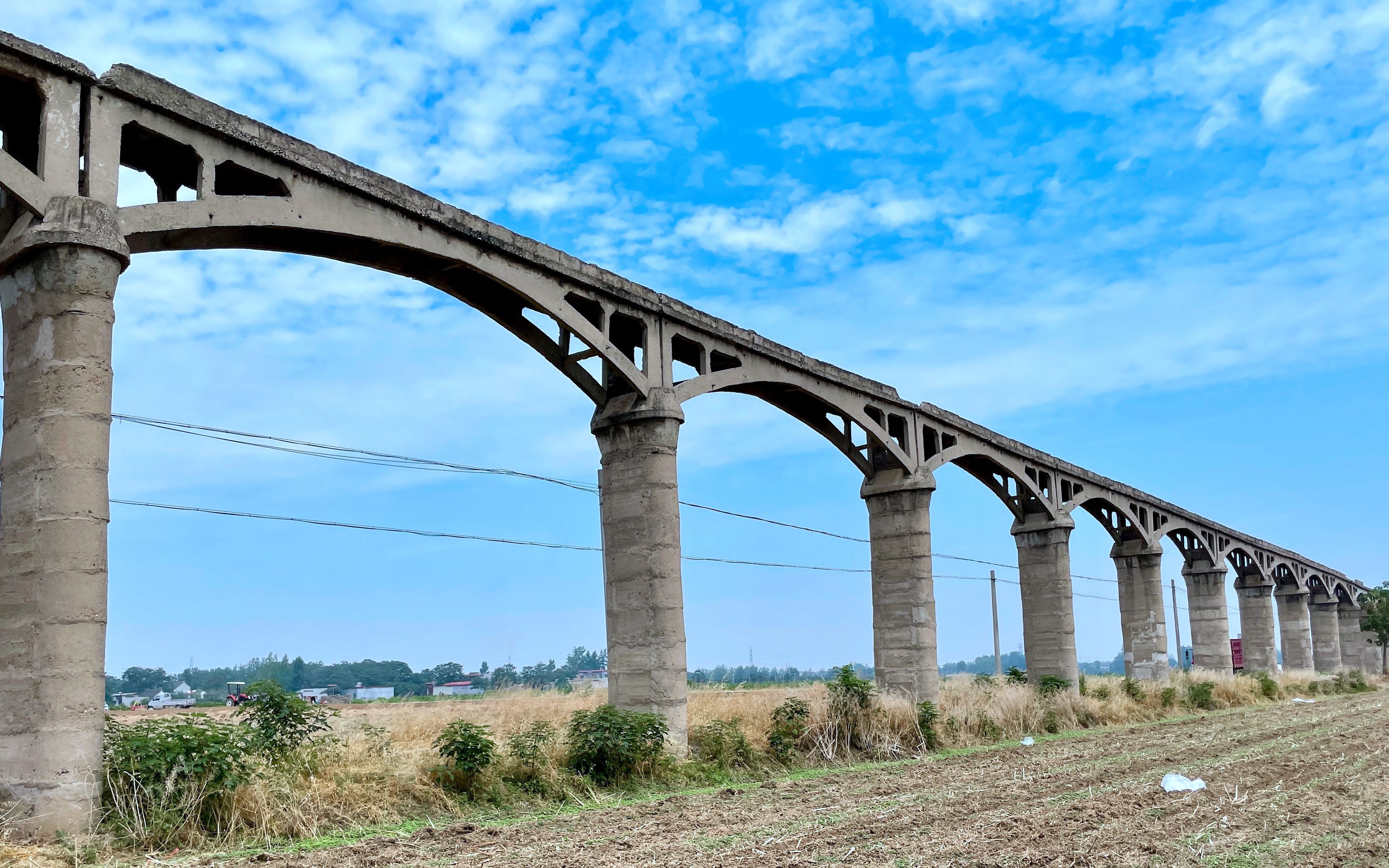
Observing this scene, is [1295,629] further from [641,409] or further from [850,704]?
[641,409]

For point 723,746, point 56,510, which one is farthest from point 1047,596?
point 56,510

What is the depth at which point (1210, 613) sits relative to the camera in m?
40.2

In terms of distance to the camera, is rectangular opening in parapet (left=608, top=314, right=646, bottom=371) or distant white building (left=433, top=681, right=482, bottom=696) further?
distant white building (left=433, top=681, right=482, bottom=696)

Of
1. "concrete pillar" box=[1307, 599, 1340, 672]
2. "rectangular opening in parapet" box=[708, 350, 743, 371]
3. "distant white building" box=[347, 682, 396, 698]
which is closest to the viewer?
"rectangular opening in parapet" box=[708, 350, 743, 371]

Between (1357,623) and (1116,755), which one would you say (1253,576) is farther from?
(1116,755)

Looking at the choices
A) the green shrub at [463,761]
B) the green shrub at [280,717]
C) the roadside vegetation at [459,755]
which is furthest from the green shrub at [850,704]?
the green shrub at [280,717]

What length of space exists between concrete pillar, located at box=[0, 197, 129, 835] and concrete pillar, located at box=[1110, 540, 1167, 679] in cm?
3105

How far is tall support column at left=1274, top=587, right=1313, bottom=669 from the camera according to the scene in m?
50.4

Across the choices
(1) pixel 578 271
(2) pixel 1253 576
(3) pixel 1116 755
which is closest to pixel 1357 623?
(2) pixel 1253 576

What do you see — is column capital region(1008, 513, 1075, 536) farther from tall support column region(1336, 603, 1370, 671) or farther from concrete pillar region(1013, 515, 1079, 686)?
tall support column region(1336, 603, 1370, 671)

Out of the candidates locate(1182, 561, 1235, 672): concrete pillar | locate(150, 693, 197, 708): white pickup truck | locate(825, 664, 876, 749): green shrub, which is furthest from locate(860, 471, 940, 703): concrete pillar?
locate(150, 693, 197, 708): white pickup truck

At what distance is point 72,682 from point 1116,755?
14.1 metres

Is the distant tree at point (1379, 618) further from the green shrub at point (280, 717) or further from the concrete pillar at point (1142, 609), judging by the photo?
the green shrub at point (280, 717)

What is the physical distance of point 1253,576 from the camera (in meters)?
45.9
